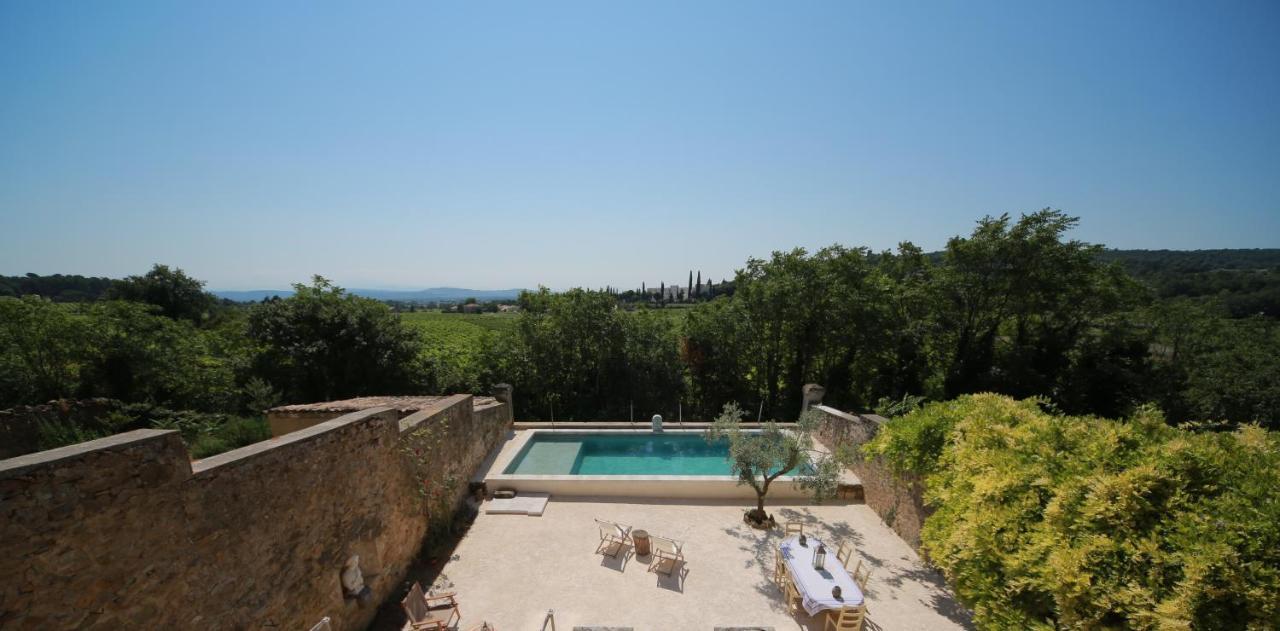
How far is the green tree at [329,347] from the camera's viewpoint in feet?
49.1

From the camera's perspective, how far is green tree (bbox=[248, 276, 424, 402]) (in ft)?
49.1

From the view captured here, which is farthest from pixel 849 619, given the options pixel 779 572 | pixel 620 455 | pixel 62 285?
pixel 62 285

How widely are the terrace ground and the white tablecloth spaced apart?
0.64 meters

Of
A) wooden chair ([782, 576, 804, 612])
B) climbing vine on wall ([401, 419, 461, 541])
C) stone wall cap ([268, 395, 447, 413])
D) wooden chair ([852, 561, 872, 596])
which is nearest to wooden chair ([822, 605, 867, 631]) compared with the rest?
wooden chair ([782, 576, 804, 612])

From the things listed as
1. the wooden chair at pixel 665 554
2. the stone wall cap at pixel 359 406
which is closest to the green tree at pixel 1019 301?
the wooden chair at pixel 665 554

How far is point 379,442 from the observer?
6.53m

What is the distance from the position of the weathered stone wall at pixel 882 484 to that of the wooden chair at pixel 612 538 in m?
5.03

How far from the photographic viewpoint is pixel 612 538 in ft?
26.2

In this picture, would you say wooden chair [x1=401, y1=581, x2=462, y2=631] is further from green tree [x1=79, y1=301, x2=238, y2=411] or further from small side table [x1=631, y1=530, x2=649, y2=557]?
green tree [x1=79, y1=301, x2=238, y2=411]

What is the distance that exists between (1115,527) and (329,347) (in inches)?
767

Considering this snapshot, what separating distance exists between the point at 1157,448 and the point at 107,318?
24.1 m

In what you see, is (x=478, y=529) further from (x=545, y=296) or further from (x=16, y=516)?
(x=545, y=296)

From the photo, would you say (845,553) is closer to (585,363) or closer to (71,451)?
(71,451)

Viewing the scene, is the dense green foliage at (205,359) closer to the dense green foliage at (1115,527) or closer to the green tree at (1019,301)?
the dense green foliage at (1115,527)
